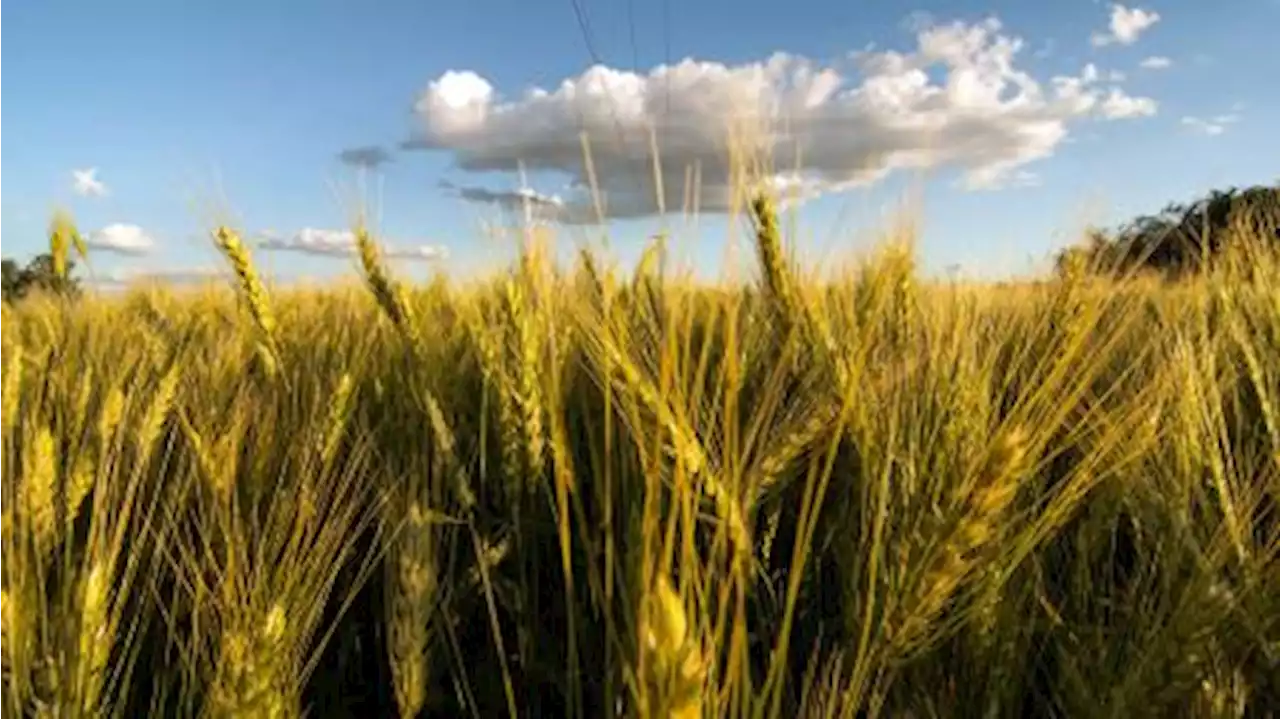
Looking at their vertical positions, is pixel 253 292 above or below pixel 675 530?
above

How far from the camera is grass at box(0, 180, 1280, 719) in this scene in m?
0.97

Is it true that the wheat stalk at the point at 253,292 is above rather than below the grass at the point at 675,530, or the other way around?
above

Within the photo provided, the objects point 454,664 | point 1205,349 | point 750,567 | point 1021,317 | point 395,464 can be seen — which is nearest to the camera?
point 750,567

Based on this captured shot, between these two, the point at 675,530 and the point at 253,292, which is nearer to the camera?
the point at 675,530

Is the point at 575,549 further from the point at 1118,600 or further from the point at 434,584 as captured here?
the point at 1118,600

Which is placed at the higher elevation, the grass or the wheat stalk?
the wheat stalk

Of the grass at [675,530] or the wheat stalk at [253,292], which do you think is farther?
the wheat stalk at [253,292]

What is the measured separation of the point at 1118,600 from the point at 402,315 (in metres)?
1.21

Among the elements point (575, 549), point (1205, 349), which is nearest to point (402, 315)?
point (575, 549)

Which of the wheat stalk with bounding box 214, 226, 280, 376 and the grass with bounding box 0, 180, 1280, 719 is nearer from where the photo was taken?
the grass with bounding box 0, 180, 1280, 719

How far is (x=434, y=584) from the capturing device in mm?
1196

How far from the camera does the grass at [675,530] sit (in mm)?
967

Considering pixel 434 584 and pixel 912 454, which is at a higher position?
pixel 912 454

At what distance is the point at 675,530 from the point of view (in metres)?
0.99
